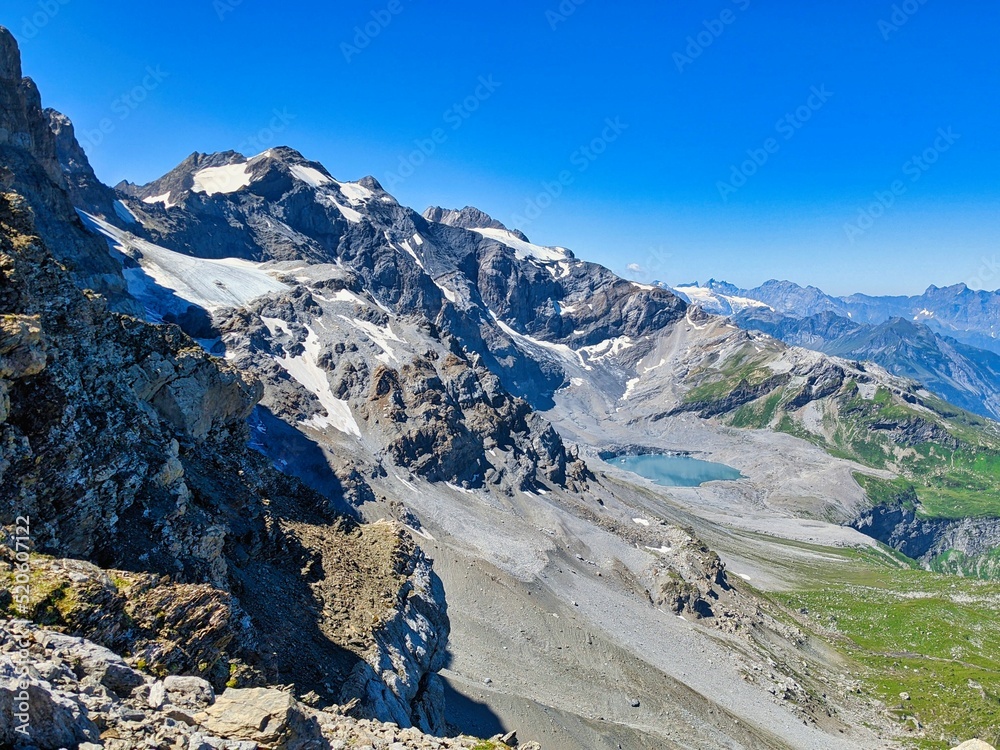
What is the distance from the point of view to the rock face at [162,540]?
17.5 metres

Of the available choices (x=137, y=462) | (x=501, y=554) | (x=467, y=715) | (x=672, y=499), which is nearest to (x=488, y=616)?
(x=501, y=554)

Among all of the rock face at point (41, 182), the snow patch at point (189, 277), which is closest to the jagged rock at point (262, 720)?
the rock face at point (41, 182)

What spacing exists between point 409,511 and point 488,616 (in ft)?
91.4

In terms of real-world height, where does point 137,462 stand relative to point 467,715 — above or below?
above

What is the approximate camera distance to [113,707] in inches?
504

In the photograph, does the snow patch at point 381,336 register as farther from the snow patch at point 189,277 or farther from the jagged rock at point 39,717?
the jagged rock at point 39,717

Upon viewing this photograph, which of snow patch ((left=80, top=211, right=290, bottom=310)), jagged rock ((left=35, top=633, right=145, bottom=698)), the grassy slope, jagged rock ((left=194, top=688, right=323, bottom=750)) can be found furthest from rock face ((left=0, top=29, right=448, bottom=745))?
snow patch ((left=80, top=211, right=290, bottom=310))

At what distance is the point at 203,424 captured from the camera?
48.5 meters

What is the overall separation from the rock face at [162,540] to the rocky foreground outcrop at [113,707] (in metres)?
0.23

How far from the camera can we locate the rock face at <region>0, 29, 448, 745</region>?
690 inches

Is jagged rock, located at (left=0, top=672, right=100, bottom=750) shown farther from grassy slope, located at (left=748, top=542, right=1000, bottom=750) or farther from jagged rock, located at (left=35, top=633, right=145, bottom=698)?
grassy slope, located at (left=748, top=542, right=1000, bottom=750)

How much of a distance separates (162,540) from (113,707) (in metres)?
11.6

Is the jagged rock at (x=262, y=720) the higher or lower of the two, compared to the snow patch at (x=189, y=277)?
lower

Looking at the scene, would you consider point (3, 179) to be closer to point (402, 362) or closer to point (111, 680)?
point (111, 680)
